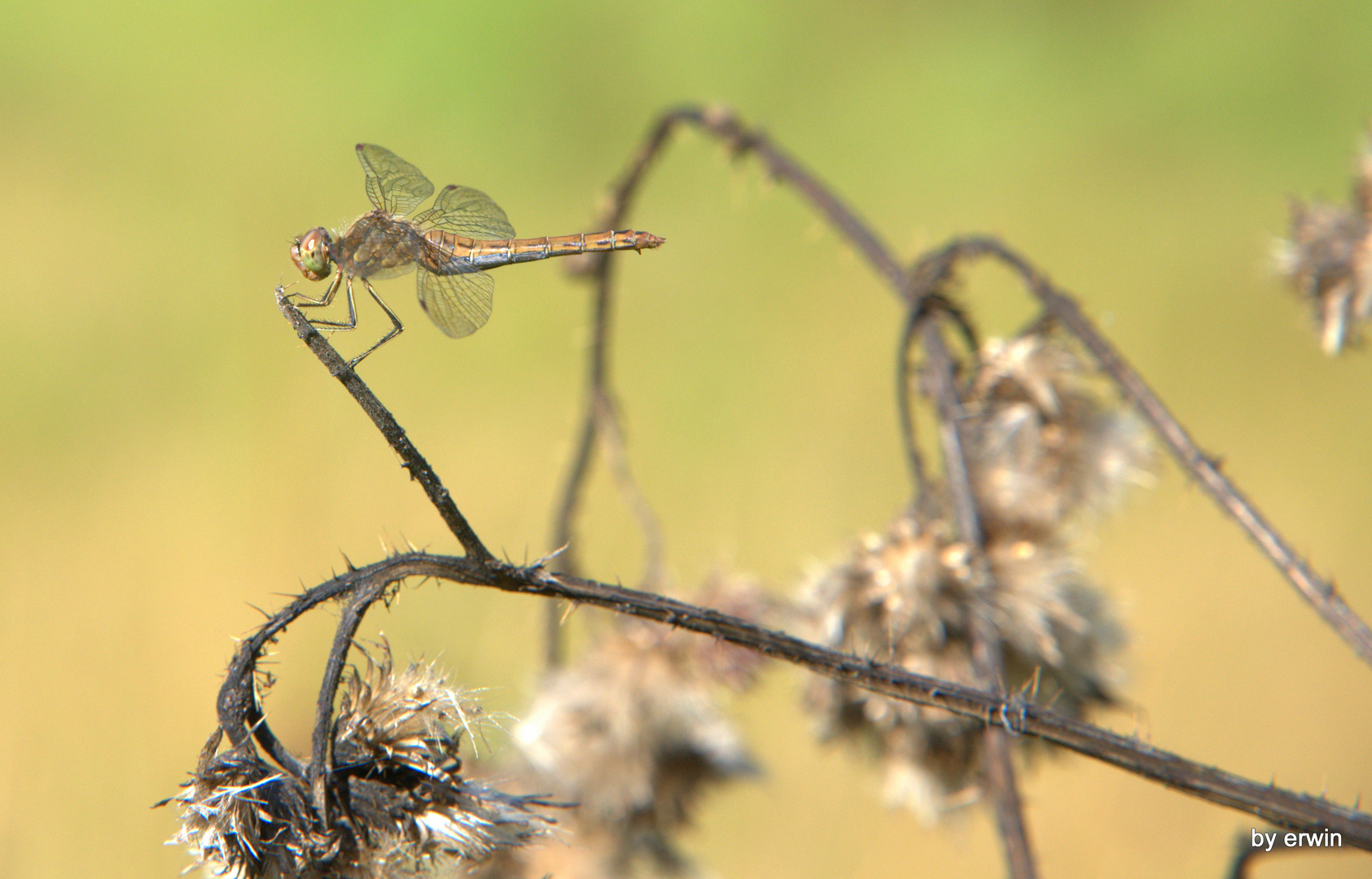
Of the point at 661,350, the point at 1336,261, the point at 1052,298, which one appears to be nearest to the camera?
the point at 1052,298

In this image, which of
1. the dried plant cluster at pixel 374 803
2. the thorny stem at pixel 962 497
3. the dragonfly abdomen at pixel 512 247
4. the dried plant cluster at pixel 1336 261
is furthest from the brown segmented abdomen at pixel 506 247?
the dried plant cluster at pixel 1336 261

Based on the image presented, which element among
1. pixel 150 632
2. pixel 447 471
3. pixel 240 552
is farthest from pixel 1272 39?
pixel 150 632

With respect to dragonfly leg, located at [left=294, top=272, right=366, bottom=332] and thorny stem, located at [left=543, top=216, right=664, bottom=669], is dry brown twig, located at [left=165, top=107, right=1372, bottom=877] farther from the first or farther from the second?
thorny stem, located at [left=543, top=216, right=664, bottom=669]

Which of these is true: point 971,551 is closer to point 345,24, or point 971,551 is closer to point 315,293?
point 315,293

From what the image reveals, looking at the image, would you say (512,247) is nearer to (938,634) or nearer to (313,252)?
(313,252)

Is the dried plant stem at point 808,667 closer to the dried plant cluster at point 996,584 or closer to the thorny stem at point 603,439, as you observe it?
the dried plant cluster at point 996,584

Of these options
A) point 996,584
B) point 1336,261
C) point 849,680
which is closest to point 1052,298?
point 996,584

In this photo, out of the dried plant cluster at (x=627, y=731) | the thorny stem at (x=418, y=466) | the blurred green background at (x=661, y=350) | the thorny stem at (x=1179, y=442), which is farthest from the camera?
the blurred green background at (x=661, y=350)
